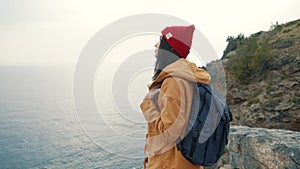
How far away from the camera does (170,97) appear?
1.24 metres

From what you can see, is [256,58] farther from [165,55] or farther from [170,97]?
[170,97]

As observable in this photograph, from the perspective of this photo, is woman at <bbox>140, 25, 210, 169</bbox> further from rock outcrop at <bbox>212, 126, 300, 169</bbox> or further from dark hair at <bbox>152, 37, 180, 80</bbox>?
rock outcrop at <bbox>212, 126, 300, 169</bbox>

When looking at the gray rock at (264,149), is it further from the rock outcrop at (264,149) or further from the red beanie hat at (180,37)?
the red beanie hat at (180,37)

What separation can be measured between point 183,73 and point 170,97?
16cm

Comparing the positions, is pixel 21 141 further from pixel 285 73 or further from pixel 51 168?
pixel 285 73

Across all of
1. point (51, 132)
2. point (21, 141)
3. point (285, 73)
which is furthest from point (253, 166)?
point (51, 132)

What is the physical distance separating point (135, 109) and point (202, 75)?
0.55 meters

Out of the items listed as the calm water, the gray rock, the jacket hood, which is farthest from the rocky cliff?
the jacket hood

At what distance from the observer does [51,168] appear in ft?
78.8

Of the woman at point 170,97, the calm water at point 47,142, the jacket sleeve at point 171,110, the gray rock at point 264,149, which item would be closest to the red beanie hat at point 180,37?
the woman at point 170,97

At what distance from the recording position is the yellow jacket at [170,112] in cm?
126

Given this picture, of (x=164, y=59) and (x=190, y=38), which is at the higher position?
(x=190, y=38)

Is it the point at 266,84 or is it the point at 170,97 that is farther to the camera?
the point at 266,84

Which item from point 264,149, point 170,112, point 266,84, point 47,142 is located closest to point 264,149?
point 264,149
